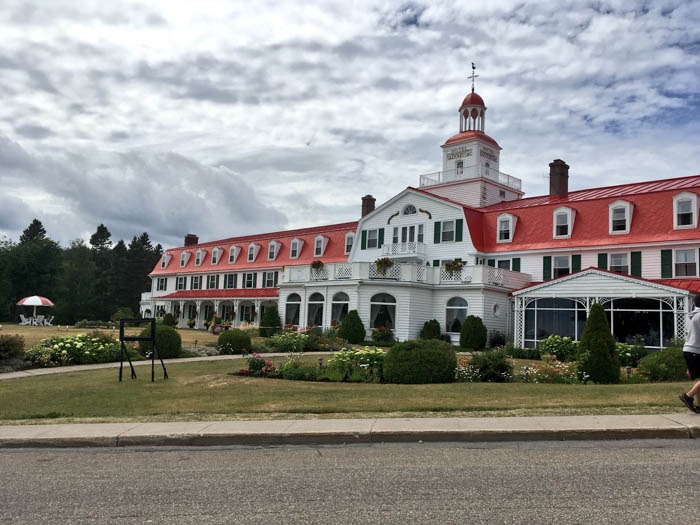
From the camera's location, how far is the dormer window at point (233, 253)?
174 feet

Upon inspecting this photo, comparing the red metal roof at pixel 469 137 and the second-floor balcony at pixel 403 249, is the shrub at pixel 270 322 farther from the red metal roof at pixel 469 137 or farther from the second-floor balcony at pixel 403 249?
the red metal roof at pixel 469 137

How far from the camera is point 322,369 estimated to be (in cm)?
1639

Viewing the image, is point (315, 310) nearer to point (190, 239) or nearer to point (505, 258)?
point (505, 258)

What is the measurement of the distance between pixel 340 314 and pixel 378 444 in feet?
81.2

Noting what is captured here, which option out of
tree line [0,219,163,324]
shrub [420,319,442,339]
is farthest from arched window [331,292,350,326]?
tree line [0,219,163,324]

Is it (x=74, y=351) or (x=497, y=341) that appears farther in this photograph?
(x=497, y=341)

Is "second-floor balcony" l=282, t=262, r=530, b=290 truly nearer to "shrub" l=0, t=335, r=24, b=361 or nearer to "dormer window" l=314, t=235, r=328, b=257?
"dormer window" l=314, t=235, r=328, b=257

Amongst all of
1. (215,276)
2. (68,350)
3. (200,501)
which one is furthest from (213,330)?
(200,501)

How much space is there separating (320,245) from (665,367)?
106ft

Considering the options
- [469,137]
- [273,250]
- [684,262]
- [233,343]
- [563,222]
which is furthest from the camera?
[273,250]

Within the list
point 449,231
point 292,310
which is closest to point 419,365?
point 449,231

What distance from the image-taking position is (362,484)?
20.9ft

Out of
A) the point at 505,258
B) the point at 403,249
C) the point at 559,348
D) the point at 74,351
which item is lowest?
the point at 74,351

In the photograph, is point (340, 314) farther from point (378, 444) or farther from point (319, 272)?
point (378, 444)
